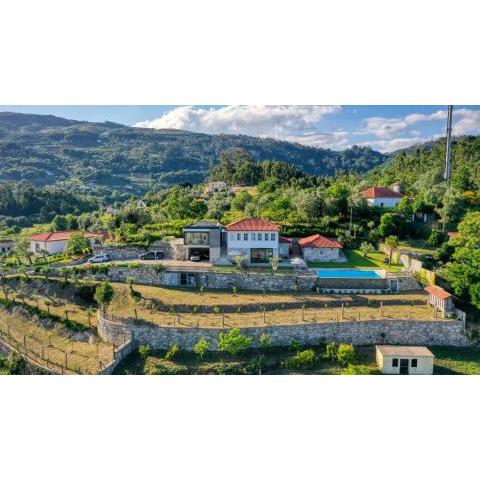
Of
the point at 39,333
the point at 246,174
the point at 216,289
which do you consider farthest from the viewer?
the point at 246,174

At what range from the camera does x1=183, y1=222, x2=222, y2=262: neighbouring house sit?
20647 mm

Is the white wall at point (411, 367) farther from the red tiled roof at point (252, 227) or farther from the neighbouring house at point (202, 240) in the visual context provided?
the neighbouring house at point (202, 240)

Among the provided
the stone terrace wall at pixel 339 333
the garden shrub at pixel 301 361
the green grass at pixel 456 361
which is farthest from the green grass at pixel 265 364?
the stone terrace wall at pixel 339 333

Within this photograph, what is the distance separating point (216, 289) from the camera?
743 inches

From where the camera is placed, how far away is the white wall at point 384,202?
29.4 metres

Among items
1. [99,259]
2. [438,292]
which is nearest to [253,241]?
[99,259]

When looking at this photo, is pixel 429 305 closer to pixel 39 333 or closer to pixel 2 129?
pixel 39 333

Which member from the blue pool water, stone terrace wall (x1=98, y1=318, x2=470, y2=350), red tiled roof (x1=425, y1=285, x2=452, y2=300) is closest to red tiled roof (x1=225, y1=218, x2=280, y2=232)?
the blue pool water

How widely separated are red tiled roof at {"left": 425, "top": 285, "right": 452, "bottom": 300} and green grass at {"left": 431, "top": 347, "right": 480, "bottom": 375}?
200 cm

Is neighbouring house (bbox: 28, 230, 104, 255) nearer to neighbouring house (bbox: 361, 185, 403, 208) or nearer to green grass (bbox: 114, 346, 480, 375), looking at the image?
green grass (bbox: 114, 346, 480, 375)

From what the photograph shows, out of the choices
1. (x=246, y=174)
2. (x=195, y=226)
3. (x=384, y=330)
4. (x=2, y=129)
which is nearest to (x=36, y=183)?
(x=2, y=129)

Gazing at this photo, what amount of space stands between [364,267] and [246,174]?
3364 cm

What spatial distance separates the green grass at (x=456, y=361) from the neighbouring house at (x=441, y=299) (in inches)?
62.3

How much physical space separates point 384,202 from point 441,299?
14351mm
